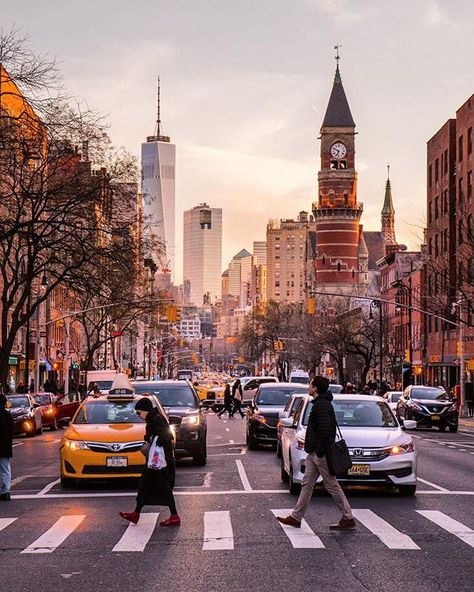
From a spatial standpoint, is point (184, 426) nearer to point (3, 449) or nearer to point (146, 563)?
point (3, 449)

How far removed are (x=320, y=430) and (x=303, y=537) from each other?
1318mm

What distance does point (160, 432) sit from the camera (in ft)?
44.7

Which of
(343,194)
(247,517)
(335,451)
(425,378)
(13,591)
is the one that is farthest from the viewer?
(343,194)

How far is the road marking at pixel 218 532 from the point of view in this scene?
12.2 m

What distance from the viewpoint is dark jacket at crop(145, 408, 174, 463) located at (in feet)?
44.7

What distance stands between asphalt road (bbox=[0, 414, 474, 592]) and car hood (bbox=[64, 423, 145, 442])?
0.91 metres

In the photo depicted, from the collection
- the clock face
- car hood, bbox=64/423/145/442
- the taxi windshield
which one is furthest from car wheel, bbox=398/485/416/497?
the clock face

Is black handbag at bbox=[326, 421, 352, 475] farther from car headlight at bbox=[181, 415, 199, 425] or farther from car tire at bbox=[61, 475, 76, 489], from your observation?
car headlight at bbox=[181, 415, 199, 425]

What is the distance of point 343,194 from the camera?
15725 cm

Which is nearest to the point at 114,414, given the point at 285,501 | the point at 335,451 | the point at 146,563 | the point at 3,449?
the point at 3,449

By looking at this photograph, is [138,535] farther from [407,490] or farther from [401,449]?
[407,490]

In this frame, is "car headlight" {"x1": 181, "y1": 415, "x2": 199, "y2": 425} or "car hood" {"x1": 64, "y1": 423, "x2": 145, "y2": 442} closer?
"car hood" {"x1": 64, "y1": 423, "x2": 145, "y2": 442}

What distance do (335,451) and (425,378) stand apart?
75.2 metres

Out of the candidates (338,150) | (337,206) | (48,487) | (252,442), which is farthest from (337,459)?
(338,150)
